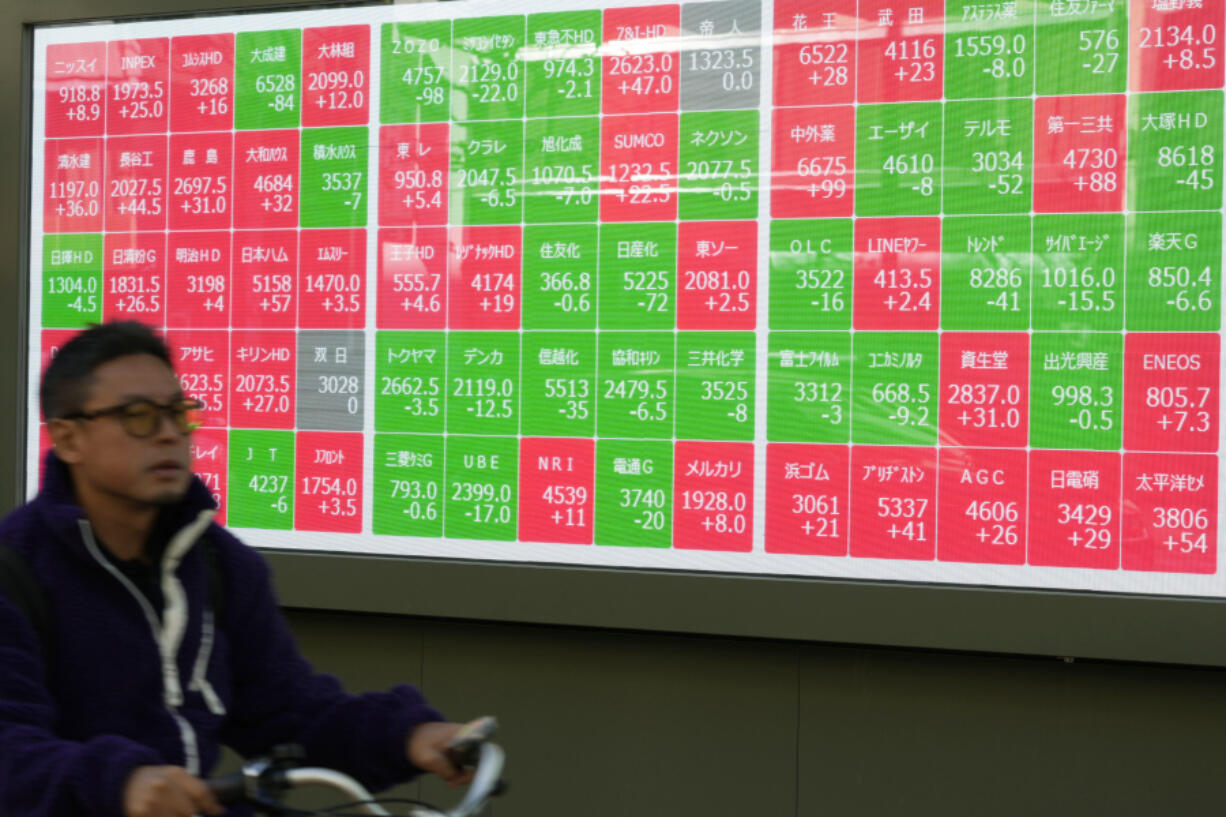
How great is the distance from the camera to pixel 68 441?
2201 millimetres

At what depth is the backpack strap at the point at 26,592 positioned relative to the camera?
6.61 feet

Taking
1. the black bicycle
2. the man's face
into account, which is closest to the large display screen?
the black bicycle

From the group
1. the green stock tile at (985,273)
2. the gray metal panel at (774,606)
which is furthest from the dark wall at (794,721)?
the green stock tile at (985,273)

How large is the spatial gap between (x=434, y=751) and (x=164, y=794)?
1.58 ft

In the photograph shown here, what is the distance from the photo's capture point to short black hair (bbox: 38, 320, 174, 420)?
219 cm

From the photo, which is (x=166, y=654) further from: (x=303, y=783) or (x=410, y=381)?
(x=410, y=381)

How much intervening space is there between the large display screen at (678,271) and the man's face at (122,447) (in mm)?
2225

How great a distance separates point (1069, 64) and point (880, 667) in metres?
1.81

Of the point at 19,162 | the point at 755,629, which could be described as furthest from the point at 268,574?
the point at 19,162

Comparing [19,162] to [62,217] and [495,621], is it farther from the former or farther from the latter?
[495,621]

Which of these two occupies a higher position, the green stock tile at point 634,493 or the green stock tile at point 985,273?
the green stock tile at point 985,273

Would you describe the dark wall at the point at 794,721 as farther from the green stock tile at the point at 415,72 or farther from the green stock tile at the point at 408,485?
the green stock tile at the point at 415,72

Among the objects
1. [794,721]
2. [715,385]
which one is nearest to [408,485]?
[715,385]

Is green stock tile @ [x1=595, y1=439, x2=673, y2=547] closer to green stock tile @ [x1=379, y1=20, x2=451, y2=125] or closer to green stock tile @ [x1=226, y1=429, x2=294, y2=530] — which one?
green stock tile @ [x1=226, y1=429, x2=294, y2=530]
